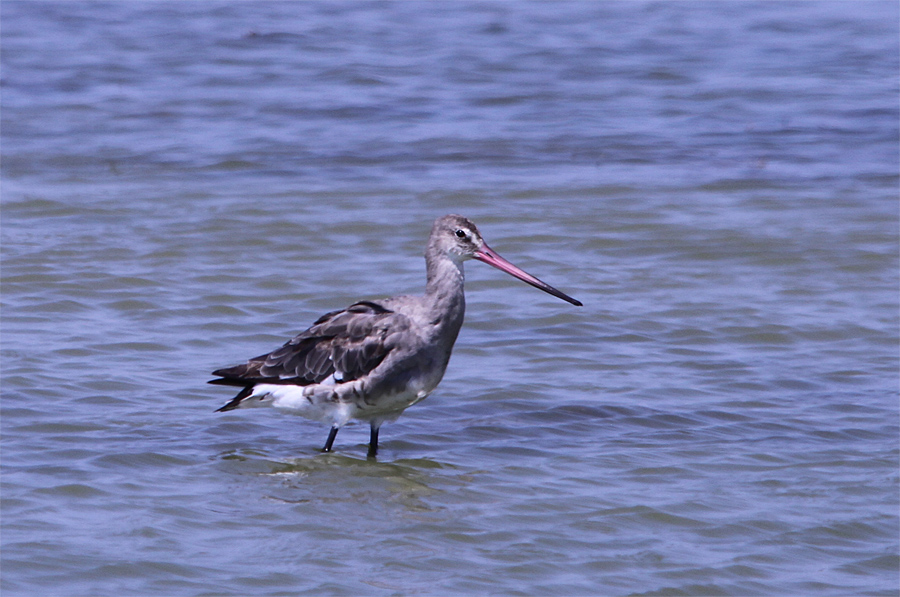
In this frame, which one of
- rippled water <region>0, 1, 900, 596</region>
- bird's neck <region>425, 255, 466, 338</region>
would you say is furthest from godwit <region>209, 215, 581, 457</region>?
rippled water <region>0, 1, 900, 596</region>

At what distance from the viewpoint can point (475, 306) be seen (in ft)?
31.2

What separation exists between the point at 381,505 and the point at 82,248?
510 centimetres

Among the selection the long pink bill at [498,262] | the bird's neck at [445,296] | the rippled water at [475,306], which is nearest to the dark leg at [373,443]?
the rippled water at [475,306]

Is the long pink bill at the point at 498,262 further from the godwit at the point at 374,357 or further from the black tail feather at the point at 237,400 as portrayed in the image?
the black tail feather at the point at 237,400

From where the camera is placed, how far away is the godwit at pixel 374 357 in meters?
6.82

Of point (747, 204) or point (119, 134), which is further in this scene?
point (119, 134)

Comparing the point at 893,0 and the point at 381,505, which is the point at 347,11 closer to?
the point at 893,0

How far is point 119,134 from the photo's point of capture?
1459 centimetres

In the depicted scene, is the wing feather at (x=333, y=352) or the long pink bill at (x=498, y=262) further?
the long pink bill at (x=498, y=262)

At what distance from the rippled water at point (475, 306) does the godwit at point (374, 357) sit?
0.31 meters

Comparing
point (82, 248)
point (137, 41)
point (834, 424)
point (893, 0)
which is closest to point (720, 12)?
point (893, 0)

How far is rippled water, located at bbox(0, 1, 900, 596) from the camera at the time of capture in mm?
5715

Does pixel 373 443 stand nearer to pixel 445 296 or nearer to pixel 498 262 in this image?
pixel 445 296

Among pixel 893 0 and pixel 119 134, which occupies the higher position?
pixel 893 0
